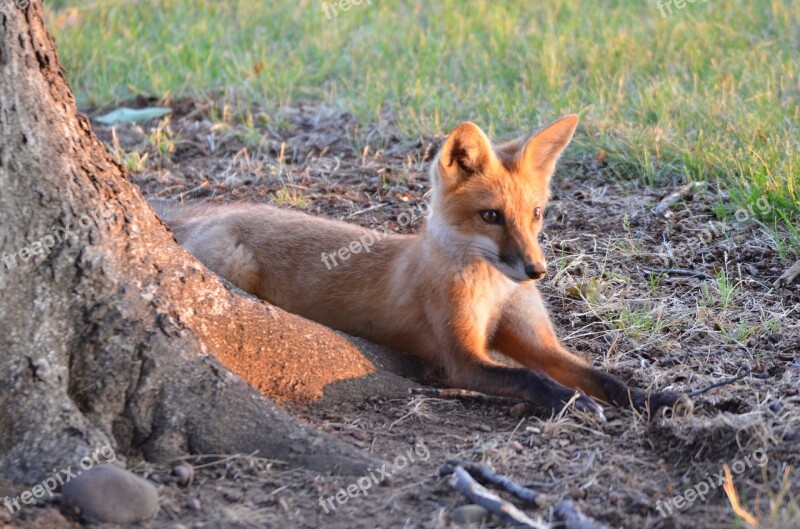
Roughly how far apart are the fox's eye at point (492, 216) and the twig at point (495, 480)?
1.50 meters

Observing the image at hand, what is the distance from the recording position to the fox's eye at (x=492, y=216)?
14.9 ft

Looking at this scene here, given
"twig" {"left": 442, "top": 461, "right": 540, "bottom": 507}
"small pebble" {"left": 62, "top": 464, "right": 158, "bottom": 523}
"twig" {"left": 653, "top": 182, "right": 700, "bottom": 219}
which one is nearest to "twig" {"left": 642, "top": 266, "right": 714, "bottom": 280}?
"twig" {"left": 653, "top": 182, "right": 700, "bottom": 219}

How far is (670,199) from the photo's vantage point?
609 centimetres

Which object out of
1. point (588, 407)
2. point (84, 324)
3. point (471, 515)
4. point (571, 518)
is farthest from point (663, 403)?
point (84, 324)

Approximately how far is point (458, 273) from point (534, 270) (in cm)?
55

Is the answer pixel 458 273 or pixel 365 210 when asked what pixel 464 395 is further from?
pixel 365 210

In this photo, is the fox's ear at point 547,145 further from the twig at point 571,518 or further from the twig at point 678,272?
the twig at point 571,518

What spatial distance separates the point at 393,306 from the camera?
500 cm

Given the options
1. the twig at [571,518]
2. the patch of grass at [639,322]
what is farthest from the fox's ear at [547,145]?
the twig at [571,518]

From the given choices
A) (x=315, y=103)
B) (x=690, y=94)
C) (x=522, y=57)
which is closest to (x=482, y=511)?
(x=690, y=94)

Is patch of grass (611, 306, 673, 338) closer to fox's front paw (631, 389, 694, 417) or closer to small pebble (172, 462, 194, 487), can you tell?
fox's front paw (631, 389, 694, 417)

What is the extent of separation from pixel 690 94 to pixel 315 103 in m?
3.23

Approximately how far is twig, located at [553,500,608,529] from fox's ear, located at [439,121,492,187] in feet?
6.67

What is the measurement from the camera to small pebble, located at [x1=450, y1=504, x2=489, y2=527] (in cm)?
306
